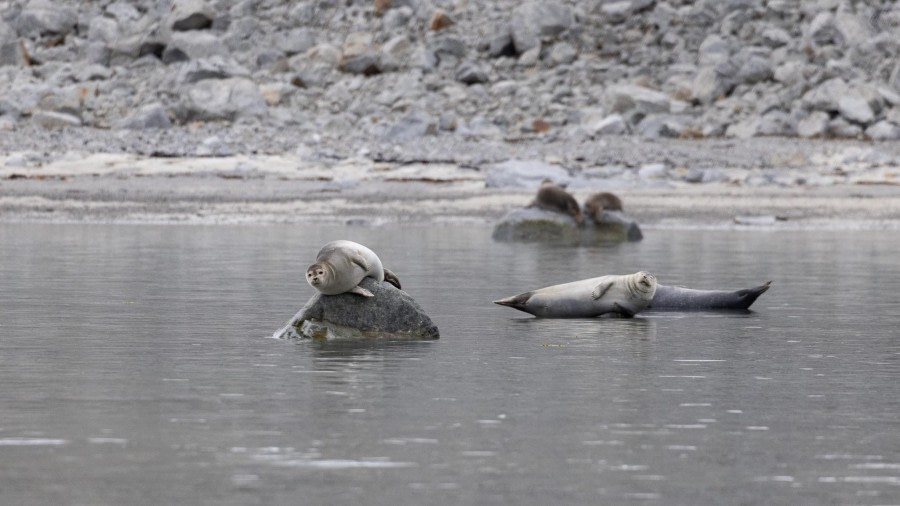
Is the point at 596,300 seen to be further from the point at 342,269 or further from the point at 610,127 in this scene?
the point at 610,127

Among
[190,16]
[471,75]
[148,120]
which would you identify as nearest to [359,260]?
[148,120]

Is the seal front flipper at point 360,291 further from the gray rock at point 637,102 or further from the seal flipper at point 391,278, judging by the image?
the gray rock at point 637,102

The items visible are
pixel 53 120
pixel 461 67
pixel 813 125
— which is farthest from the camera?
pixel 461 67

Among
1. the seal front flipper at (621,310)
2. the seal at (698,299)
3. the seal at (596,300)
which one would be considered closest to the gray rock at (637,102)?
the seal at (698,299)

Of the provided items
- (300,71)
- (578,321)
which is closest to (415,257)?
(578,321)

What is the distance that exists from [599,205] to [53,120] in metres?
22.7

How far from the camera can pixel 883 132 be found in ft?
133

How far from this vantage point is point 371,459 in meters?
6.35

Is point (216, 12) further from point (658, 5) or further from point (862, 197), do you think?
point (862, 197)

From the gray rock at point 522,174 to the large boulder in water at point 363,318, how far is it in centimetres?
2310

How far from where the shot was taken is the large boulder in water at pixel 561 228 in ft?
80.1

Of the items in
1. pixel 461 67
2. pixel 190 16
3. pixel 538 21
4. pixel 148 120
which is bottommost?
pixel 148 120

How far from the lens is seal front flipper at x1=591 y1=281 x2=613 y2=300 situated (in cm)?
1236

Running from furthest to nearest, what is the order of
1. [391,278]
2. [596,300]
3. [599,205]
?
[599,205] < [596,300] < [391,278]
